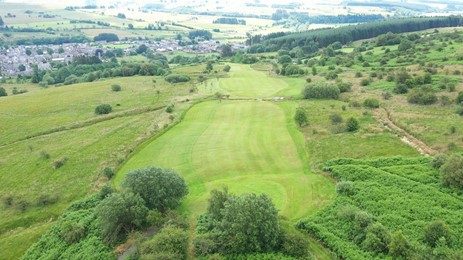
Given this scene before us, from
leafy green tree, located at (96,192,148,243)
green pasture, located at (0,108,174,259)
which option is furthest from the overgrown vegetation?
green pasture, located at (0,108,174,259)

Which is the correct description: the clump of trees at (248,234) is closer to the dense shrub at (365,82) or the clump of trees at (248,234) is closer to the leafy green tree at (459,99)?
the leafy green tree at (459,99)

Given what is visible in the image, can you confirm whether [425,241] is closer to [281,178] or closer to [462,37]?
[281,178]

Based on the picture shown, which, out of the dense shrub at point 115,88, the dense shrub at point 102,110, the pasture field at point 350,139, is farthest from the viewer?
the dense shrub at point 115,88

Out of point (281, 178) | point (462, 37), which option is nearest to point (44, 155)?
point (281, 178)

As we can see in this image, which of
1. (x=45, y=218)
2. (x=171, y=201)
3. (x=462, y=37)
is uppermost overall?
(x=462, y=37)

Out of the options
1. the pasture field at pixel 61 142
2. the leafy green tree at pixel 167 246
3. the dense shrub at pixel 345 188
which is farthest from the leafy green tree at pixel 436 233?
the pasture field at pixel 61 142
